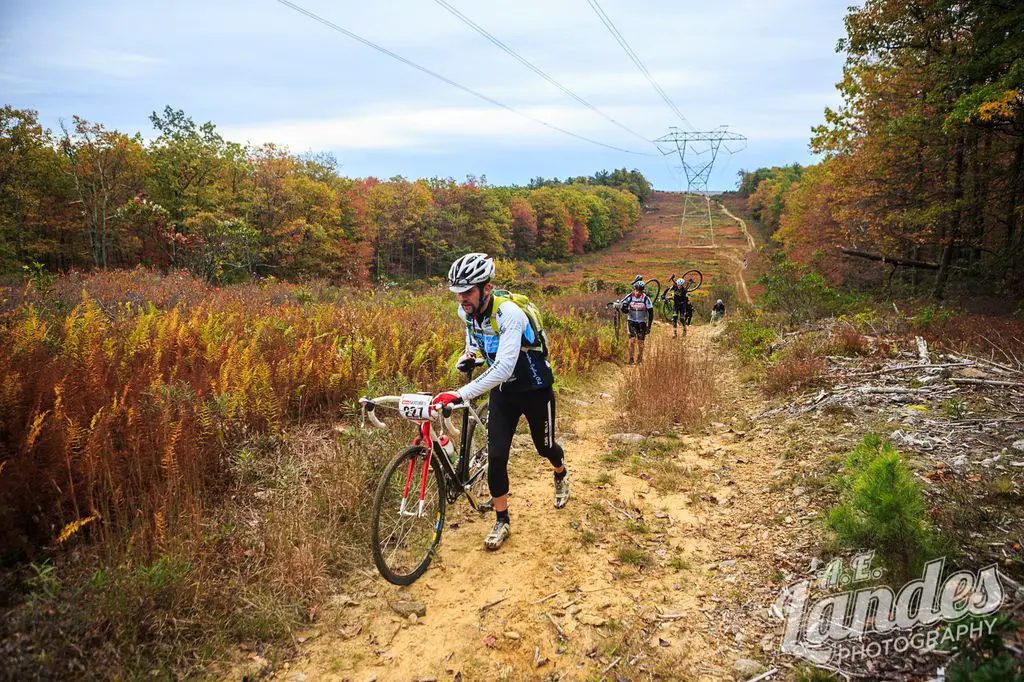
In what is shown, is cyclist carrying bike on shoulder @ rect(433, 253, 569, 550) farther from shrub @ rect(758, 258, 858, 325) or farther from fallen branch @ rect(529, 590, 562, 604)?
shrub @ rect(758, 258, 858, 325)

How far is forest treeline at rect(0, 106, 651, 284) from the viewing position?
3027 centimetres

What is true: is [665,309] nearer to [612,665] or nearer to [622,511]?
[622,511]

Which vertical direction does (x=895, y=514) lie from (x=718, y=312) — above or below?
above

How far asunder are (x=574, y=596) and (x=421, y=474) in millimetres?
1561

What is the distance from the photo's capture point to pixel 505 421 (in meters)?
4.50

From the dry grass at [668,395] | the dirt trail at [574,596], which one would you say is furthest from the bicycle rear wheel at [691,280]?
the dirt trail at [574,596]

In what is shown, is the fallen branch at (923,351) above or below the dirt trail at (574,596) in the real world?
above

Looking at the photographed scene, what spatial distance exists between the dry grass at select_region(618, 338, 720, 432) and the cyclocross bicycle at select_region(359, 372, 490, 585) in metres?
4.09

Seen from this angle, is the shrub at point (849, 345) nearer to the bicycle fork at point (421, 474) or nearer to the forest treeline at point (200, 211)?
the bicycle fork at point (421, 474)

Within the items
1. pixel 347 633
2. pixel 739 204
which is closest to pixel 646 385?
pixel 347 633

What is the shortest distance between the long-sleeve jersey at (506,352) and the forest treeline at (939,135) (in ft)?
39.1

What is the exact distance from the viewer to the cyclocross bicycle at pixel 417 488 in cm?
376

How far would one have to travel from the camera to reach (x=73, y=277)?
11.3 metres

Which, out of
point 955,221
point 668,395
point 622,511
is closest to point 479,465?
point 622,511
